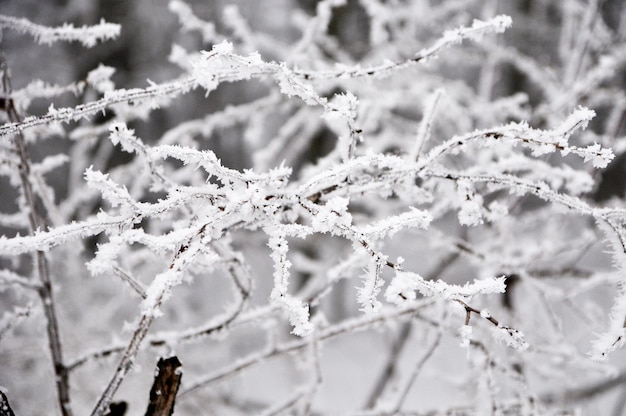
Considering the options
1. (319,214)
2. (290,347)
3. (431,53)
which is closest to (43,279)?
(290,347)

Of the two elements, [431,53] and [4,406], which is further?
[431,53]

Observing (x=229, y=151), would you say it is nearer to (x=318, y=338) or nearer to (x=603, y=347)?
(x=318, y=338)

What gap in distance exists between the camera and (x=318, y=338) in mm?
1660

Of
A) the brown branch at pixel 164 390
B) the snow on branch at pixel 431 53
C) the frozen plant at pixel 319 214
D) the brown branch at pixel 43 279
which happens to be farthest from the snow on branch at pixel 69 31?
the brown branch at pixel 164 390

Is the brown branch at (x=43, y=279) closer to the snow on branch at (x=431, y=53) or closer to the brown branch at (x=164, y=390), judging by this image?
the brown branch at (x=164, y=390)

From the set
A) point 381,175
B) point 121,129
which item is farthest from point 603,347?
point 121,129

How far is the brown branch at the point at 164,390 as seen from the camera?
44.4 inches

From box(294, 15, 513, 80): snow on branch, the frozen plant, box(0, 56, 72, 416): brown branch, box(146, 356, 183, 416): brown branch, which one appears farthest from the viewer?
box(0, 56, 72, 416): brown branch

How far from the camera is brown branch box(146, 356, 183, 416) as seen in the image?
113 centimetres

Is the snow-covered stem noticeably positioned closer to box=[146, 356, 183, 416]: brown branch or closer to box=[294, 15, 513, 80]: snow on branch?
box=[146, 356, 183, 416]: brown branch

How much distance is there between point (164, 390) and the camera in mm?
1126

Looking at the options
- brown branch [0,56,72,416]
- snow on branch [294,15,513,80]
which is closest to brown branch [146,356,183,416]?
brown branch [0,56,72,416]

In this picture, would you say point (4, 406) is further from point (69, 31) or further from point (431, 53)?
point (431, 53)

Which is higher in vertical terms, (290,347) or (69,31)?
(69,31)
